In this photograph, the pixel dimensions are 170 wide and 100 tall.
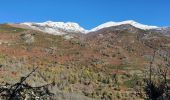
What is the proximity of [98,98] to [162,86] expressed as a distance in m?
35.7

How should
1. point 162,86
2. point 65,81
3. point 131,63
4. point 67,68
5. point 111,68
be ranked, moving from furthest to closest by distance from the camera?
1. point 131,63
2. point 111,68
3. point 67,68
4. point 65,81
5. point 162,86

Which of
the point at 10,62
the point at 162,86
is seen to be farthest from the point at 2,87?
the point at 10,62

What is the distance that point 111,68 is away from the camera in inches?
2808

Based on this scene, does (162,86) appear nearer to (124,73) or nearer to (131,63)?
(124,73)

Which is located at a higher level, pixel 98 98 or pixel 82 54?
pixel 82 54

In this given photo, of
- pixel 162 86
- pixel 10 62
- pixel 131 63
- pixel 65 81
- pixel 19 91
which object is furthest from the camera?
pixel 131 63

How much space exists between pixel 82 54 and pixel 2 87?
72822mm

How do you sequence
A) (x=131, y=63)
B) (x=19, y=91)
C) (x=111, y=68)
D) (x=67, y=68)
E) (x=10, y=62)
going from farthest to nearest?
(x=131, y=63)
(x=111, y=68)
(x=67, y=68)
(x=10, y=62)
(x=19, y=91)

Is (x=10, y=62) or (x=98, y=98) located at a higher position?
(x=10, y=62)

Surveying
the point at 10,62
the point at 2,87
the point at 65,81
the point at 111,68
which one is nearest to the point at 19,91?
the point at 2,87

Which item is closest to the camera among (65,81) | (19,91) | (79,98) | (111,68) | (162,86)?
(19,91)

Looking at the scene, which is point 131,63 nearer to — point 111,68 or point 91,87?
point 111,68

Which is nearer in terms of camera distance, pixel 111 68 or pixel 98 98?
pixel 98 98

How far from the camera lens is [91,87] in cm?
5525
